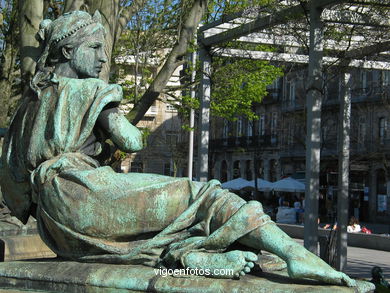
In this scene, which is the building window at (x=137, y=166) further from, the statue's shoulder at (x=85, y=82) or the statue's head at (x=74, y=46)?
the statue's shoulder at (x=85, y=82)

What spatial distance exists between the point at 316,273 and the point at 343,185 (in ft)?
29.1

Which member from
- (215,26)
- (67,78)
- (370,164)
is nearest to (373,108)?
(370,164)

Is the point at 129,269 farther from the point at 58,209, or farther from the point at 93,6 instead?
the point at 93,6

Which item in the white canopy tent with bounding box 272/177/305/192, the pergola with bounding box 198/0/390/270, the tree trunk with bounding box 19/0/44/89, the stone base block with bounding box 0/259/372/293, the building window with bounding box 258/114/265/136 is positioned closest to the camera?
the stone base block with bounding box 0/259/372/293

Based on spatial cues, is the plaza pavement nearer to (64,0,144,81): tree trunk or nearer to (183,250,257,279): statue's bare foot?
(64,0,144,81): tree trunk

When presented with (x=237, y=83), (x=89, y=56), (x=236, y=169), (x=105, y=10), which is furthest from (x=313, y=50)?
(x=236, y=169)

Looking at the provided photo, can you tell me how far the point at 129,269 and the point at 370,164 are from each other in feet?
131

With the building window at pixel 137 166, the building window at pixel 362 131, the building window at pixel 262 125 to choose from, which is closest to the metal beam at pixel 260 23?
the building window at pixel 362 131

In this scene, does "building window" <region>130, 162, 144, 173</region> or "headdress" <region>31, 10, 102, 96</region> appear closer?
"headdress" <region>31, 10, 102, 96</region>

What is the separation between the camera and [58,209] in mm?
3721

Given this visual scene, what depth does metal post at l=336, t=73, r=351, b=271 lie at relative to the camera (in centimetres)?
1188

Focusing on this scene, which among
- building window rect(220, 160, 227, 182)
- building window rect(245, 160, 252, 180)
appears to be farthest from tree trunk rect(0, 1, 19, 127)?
building window rect(220, 160, 227, 182)

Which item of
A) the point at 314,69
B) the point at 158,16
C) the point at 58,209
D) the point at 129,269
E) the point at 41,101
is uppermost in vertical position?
the point at 158,16

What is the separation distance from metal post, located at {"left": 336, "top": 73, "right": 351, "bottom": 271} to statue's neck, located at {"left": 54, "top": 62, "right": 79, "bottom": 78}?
8.44 metres
